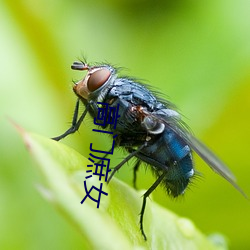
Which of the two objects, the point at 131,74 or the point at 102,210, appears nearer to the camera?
the point at 102,210

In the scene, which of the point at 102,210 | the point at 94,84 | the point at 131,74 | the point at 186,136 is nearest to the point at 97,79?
the point at 94,84

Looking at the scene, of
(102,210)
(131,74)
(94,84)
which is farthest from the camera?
(131,74)

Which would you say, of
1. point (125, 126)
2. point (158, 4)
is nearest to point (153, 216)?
point (125, 126)

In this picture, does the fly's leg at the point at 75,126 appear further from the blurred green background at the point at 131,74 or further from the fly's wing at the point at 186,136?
the blurred green background at the point at 131,74

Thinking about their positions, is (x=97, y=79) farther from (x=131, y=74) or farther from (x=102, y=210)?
(x=131, y=74)

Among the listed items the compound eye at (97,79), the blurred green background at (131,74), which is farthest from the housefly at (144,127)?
the blurred green background at (131,74)

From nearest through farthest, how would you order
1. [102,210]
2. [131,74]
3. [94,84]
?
[102,210] → [94,84] → [131,74]

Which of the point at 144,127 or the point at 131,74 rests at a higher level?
the point at 144,127
